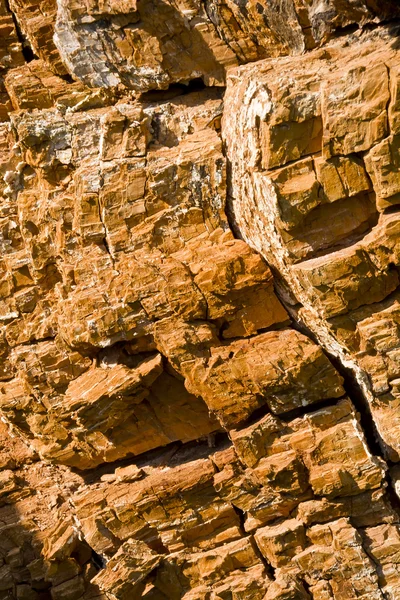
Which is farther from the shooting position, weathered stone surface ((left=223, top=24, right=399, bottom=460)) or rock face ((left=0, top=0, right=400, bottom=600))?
rock face ((left=0, top=0, right=400, bottom=600))

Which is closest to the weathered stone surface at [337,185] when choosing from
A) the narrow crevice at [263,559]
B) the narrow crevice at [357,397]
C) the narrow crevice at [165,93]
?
the narrow crevice at [357,397]

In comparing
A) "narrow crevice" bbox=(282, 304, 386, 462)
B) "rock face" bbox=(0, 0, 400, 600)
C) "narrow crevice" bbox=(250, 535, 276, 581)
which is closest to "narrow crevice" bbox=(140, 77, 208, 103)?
"rock face" bbox=(0, 0, 400, 600)

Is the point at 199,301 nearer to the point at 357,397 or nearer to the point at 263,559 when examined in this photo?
Result: the point at 357,397

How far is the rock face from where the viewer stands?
1138 cm

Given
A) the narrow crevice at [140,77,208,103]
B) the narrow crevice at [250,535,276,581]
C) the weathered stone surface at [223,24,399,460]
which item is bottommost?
the narrow crevice at [250,535,276,581]

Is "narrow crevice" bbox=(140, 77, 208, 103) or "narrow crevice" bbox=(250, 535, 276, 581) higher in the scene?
"narrow crevice" bbox=(140, 77, 208, 103)

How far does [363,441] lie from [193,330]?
131 inches

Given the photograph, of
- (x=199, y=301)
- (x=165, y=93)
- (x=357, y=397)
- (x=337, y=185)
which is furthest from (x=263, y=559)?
(x=165, y=93)

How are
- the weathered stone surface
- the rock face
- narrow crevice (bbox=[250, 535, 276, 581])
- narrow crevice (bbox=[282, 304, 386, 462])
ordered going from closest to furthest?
the weathered stone surface < the rock face < narrow crevice (bbox=[282, 304, 386, 462]) < narrow crevice (bbox=[250, 535, 276, 581])

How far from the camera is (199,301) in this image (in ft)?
40.7

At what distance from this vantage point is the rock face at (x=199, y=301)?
11383 millimetres

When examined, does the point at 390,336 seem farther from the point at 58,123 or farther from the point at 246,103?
the point at 58,123

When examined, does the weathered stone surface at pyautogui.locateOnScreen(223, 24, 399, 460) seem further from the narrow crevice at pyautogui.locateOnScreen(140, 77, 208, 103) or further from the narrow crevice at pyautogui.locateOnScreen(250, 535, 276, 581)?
the narrow crevice at pyautogui.locateOnScreen(250, 535, 276, 581)

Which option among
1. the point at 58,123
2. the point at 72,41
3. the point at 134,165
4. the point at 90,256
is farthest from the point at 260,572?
the point at 72,41
